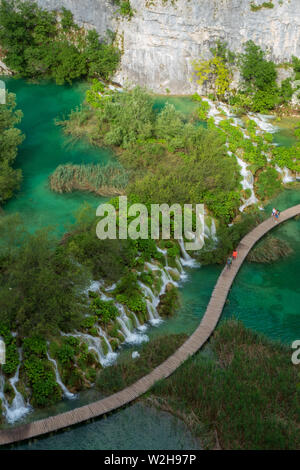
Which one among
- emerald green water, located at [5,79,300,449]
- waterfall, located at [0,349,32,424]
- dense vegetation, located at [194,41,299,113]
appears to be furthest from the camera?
dense vegetation, located at [194,41,299,113]

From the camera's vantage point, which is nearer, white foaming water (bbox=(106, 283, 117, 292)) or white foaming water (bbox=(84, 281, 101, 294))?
white foaming water (bbox=(84, 281, 101, 294))

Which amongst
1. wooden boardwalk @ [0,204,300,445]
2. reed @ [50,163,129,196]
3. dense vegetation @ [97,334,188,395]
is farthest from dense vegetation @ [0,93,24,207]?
dense vegetation @ [97,334,188,395]

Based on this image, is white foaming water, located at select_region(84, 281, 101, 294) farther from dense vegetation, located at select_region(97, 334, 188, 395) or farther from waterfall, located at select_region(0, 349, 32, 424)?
waterfall, located at select_region(0, 349, 32, 424)

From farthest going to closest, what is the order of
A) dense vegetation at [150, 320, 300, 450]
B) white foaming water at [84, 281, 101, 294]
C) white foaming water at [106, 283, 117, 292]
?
white foaming water at [106, 283, 117, 292] < white foaming water at [84, 281, 101, 294] < dense vegetation at [150, 320, 300, 450]

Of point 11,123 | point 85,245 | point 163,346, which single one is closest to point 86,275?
point 85,245

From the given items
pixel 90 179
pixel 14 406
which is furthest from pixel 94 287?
pixel 90 179

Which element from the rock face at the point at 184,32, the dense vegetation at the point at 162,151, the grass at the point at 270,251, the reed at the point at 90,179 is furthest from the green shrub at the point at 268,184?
the rock face at the point at 184,32

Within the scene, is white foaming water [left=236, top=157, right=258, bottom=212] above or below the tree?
below

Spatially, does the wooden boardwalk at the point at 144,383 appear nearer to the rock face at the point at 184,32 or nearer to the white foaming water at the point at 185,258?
the white foaming water at the point at 185,258
